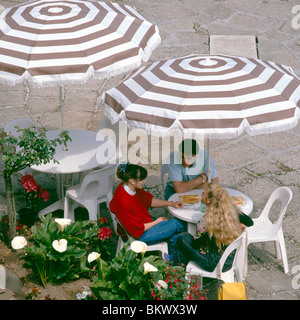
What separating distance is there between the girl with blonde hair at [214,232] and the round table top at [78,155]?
1.68 metres

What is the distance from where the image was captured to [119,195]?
6.16 m

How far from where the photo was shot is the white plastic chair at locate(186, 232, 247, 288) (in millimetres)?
5719

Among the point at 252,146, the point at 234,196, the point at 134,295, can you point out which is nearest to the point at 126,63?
the point at 234,196

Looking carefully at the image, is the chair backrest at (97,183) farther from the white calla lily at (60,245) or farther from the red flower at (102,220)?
the white calla lily at (60,245)

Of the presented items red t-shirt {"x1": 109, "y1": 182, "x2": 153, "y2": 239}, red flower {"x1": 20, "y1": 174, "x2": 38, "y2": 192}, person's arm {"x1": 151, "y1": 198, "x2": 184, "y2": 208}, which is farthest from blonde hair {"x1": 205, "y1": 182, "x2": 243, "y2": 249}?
red flower {"x1": 20, "y1": 174, "x2": 38, "y2": 192}

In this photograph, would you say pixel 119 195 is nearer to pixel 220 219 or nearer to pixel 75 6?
pixel 220 219

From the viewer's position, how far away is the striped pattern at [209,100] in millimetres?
5488

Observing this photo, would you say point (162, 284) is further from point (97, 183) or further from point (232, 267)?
point (97, 183)

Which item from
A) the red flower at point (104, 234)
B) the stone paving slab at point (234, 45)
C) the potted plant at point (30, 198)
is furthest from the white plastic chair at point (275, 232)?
the stone paving slab at point (234, 45)

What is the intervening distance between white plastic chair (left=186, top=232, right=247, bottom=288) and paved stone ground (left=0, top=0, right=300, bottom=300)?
278 millimetres

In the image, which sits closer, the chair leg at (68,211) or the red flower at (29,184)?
the red flower at (29,184)

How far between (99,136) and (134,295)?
2.75 metres

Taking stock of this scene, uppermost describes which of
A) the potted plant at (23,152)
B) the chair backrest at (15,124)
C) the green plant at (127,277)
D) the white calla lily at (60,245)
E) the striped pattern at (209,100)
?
the striped pattern at (209,100)
